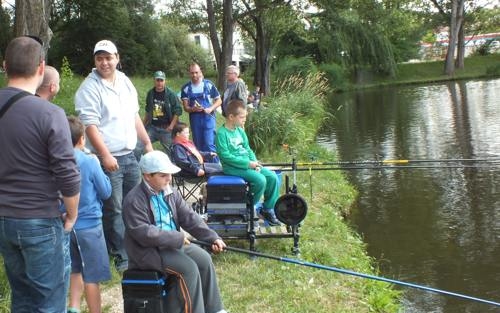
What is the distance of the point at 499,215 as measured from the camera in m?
7.48

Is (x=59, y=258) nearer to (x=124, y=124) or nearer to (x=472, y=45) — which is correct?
(x=124, y=124)

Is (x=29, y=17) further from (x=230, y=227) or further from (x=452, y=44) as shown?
(x=452, y=44)

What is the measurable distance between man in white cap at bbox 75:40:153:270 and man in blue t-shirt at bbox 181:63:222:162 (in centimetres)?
324

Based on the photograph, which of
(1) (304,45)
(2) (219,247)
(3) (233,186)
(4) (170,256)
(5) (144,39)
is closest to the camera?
(4) (170,256)

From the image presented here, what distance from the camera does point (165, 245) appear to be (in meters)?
3.37

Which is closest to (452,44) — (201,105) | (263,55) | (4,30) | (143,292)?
(263,55)

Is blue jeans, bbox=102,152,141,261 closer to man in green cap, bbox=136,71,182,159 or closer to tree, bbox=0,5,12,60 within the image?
man in green cap, bbox=136,71,182,159

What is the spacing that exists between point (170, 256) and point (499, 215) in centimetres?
553

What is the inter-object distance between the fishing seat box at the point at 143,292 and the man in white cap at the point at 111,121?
3.63ft

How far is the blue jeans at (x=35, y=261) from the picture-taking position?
270 centimetres

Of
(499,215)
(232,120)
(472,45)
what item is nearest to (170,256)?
(232,120)

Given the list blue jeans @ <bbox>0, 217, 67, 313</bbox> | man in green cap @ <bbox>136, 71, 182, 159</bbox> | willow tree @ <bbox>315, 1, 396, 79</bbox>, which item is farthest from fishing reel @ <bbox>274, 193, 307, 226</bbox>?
willow tree @ <bbox>315, 1, 396, 79</bbox>

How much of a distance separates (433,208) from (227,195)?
13.1ft

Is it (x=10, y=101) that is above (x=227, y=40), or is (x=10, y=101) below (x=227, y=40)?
below
